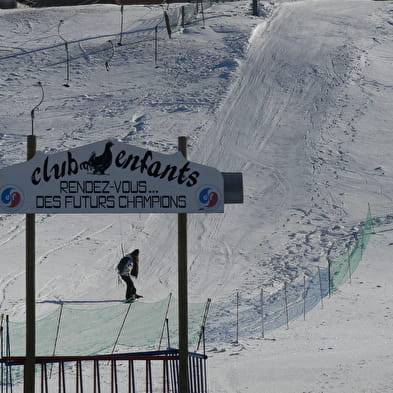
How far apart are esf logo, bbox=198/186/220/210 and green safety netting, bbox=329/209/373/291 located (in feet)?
31.1

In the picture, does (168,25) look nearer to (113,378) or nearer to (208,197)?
(113,378)

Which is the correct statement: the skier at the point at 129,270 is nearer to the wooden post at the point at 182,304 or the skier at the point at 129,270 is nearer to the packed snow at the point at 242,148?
the packed snow at the point at 242,148

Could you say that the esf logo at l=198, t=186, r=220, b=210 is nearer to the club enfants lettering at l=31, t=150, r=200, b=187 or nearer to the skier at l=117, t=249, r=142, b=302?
the club enfants lettering at l=31, t=150, r=200, b=187

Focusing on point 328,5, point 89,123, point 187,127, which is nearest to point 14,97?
point 89,123

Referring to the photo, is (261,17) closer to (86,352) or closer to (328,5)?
(328,5)

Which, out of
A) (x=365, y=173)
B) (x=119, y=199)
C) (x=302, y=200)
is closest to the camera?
(x=119, y=199)

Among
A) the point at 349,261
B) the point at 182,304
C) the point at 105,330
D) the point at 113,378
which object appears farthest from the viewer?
→ the point at 349,261

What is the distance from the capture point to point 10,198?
9539 millimetres

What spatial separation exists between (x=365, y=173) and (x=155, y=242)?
8.20 m

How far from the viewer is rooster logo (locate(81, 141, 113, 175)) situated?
9562mm

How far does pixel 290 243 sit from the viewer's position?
2320 centimetres

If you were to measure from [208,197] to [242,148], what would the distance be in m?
19.7

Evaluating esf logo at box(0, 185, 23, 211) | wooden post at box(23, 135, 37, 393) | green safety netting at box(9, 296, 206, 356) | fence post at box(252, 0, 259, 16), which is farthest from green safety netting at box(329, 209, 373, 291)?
fence post at box(252, 0, 259, 16)

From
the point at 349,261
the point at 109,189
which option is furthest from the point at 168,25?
the point at 109,189
